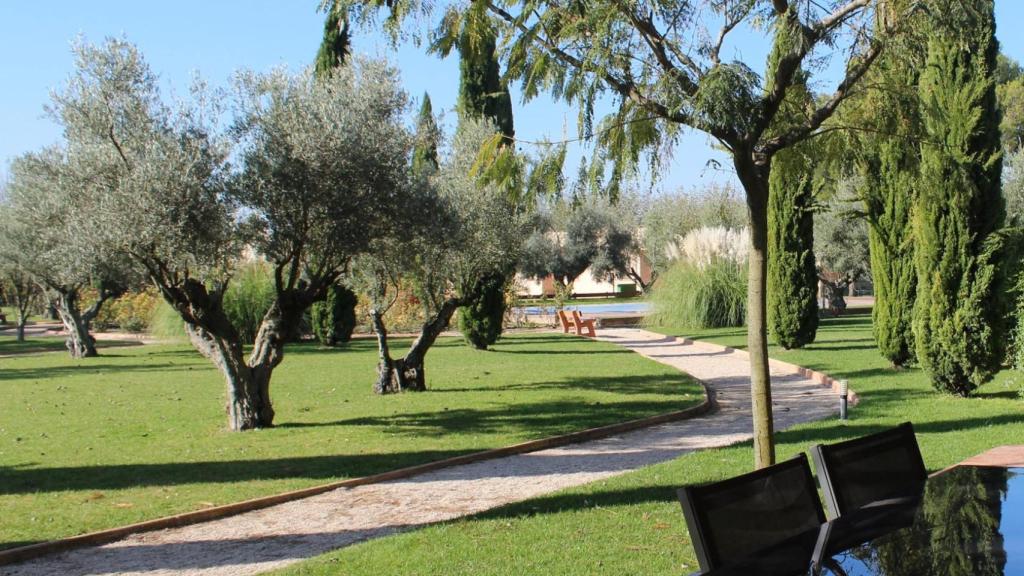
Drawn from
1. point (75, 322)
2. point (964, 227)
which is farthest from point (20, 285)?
point (964, 227)

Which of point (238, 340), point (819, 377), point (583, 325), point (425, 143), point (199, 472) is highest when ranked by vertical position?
point (425, 143)

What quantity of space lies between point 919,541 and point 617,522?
10.7 feet

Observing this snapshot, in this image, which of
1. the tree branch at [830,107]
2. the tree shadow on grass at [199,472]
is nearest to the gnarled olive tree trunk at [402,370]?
the tree shadow on grass at [199,472]

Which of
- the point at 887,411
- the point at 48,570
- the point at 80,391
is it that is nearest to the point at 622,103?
the point at 48,570

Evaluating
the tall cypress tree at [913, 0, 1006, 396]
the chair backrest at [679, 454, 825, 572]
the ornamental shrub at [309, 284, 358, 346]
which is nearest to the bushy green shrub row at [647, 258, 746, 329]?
the ornamental shrub at [309, 284, 358, 346]

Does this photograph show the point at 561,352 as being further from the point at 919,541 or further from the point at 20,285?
the point at 919,541

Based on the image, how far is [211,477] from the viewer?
28.0 ft

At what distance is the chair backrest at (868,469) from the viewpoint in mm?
3732

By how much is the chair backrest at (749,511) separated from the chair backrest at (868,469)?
19 centimetres

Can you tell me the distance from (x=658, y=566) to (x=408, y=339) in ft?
78.3

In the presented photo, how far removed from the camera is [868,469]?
4.00 m

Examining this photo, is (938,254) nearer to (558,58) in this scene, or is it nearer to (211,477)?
(558,58)

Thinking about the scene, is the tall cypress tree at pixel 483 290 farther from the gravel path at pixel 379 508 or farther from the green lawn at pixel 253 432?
the gravel path at pixel 379 508

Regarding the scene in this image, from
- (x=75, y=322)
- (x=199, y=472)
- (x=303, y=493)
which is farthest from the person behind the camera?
(x=75, y=322)
